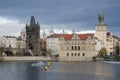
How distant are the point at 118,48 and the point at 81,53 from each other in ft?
130

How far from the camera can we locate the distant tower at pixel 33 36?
188 m

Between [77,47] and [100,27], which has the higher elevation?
[100,27]

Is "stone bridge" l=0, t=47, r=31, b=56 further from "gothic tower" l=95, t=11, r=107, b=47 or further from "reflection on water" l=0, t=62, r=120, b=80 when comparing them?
"reflection on water" l=0, t=62, r=120, b=80

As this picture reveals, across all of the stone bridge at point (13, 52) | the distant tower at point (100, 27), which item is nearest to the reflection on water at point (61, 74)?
the stone bridge at point (13, 52)

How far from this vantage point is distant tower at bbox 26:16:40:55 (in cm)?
18812

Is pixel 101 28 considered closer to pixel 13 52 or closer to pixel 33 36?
pixel 33 36

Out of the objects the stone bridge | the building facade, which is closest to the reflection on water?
the building facade

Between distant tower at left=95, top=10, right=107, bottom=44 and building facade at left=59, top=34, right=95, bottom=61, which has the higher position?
distant tower at left=95, top=10, right=107, bottom=44

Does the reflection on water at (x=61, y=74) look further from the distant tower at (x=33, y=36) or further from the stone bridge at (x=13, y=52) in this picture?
the distant tower at (x=33, y=36)

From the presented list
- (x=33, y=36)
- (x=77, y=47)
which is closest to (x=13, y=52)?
(x=33, y=36)

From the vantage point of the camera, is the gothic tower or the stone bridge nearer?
the stone bridge

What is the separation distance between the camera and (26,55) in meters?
170

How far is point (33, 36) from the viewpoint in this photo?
193 m

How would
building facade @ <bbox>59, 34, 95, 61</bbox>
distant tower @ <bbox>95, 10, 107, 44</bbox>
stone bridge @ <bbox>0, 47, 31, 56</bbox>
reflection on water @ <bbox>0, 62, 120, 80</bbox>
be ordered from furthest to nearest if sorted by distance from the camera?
distant tower @ <bbox>95, 10, 107, 44</bbox>
stone bridge @ <bbox>0, 47, 31, 56</bbox>
building facade @ <bbox>59, 34, 95, 61</bbox>
reflection on water @ <bbox>0, 62, 120, 80</bbox>
